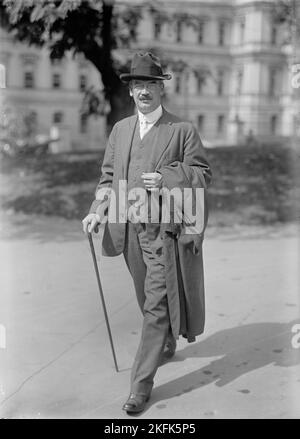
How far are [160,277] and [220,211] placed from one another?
634 centimetres

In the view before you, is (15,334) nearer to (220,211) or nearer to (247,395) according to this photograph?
(247,395)

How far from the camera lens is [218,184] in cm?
1030

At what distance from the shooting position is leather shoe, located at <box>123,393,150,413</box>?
10.3 ft

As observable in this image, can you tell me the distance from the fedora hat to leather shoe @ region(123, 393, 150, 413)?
1666 mm

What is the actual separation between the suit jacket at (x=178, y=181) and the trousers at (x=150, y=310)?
45 millimetres

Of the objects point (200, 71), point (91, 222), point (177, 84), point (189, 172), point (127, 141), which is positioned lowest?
point (91, 222)

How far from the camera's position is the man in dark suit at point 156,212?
127 inches

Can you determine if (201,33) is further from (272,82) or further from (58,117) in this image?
(58,117)

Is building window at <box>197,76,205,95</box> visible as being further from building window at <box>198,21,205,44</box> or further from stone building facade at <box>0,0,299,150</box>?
building window at <box>198,21,205,44</box>

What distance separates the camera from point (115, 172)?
3.43m

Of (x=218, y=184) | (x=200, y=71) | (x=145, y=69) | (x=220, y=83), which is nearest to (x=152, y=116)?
(x=145, y=69)

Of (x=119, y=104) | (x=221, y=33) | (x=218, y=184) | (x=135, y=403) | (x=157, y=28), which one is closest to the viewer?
(x=135, y=403)

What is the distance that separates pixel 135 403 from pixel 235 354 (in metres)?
1.06
